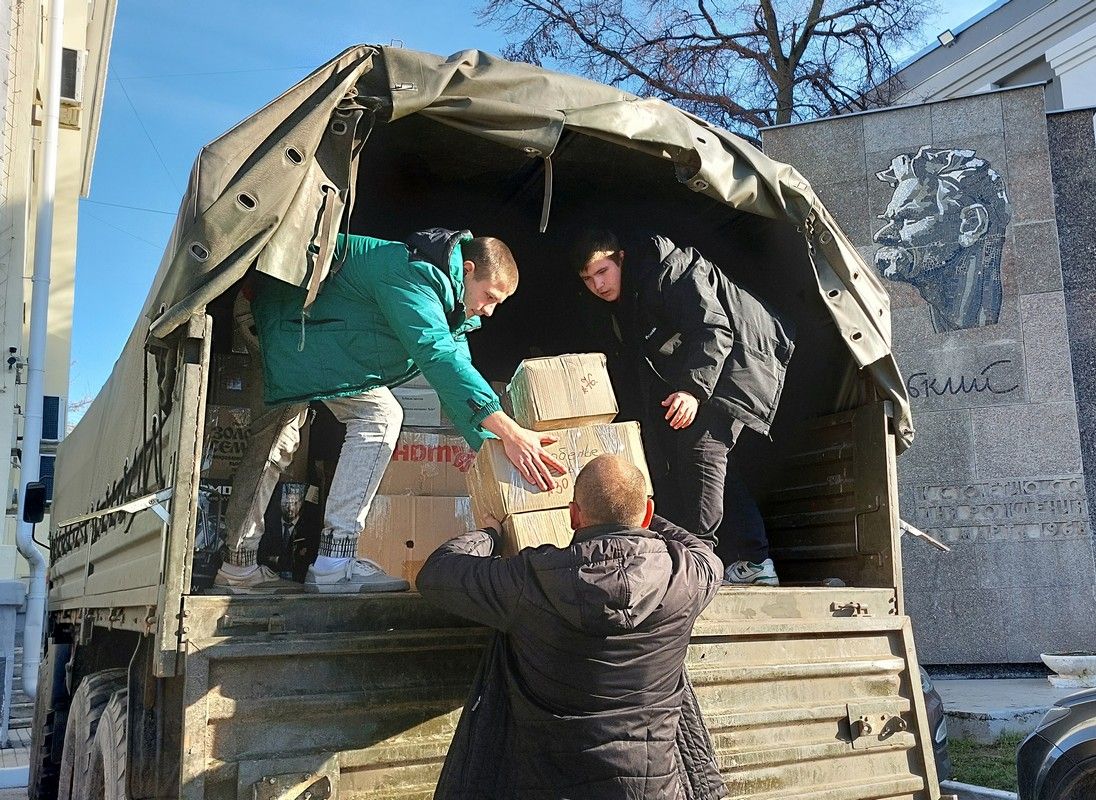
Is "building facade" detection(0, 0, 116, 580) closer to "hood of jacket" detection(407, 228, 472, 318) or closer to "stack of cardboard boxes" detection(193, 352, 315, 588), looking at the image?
"stack of cardboard boxes" detection(193, 352, 315, 588)

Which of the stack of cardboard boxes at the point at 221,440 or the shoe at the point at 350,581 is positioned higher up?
the stack of cardboard boxes at the point at 221,440

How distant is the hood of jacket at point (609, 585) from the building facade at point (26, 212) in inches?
519

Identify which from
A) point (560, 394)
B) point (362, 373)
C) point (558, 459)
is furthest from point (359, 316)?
point (558, 459)

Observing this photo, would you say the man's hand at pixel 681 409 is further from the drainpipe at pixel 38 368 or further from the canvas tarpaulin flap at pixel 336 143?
the drainpipe at pixel 38 368

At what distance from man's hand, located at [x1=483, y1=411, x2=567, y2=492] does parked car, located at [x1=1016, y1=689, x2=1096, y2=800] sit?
8.83 ft

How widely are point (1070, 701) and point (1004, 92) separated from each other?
275 inches

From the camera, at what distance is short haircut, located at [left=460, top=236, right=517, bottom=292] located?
3.77m

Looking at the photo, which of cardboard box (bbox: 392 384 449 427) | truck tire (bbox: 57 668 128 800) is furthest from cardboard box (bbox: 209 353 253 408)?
truck tire (bbox: 57 668 128 800)

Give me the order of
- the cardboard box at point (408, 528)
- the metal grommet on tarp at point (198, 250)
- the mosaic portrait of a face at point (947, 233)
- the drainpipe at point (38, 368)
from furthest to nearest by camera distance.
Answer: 1. the drainpipe at point (38, 368)
2. the mosaic portrait of a face at point (947, 233)
3. the cardboard box at point (408, 528)
4. the metal grommet on tarp at point (198, 250)

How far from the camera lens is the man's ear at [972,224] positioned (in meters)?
9.29

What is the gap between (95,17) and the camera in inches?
863

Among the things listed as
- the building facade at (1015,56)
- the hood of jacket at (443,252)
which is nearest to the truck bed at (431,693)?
the hood of jacket at (443,252)

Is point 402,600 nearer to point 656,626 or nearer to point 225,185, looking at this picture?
point 656,626

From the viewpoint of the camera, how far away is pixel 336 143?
3170 millimetres
